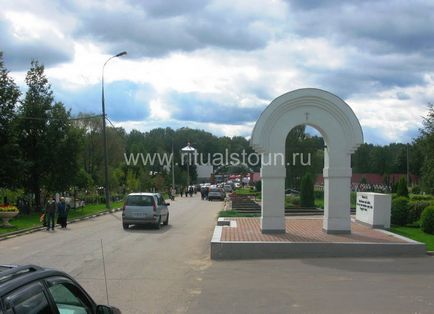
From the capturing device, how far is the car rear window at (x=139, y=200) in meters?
24.4

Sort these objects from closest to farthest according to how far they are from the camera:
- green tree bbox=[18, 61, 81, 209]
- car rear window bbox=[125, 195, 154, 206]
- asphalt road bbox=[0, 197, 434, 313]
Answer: asphalt road bbox=[0, 197, 434, 313], car rear window bbox=[125, 195, 154, 206], green tree bbox=[18, 61, 81, 209]

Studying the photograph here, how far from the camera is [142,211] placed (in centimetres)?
2402

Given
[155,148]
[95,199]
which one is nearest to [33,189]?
[95,199]

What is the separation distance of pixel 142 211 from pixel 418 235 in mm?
11341

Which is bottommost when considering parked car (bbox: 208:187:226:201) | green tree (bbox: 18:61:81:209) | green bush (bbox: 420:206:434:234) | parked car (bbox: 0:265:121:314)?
parked car (bbox: 208:187:226:201)

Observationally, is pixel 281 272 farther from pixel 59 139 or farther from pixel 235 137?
pixel 235 137

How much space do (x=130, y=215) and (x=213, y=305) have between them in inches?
607

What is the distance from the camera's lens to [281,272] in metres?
12.7

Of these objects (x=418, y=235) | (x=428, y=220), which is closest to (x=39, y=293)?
(x=418, y=235)

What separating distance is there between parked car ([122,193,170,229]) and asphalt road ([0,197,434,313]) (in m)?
5.26

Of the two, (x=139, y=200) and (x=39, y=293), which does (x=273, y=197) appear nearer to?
(x=139, y=200)

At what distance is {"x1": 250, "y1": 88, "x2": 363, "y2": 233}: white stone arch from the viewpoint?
61.2 ft

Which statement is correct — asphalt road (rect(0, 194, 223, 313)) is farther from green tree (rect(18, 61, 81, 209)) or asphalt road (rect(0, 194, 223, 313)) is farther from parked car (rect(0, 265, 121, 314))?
green tree (rect(18, 61, 81, 209))

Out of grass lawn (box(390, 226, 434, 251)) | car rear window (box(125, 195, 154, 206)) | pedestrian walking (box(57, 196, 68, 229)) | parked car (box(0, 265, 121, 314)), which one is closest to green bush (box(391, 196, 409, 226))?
grass lawn (box(390, 226, 434, 251))
